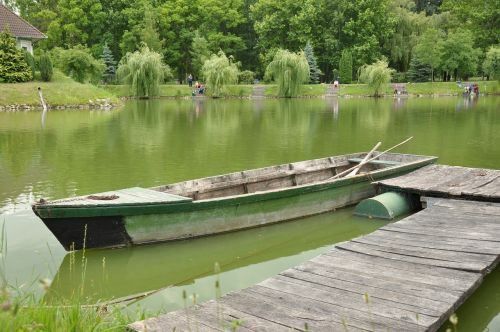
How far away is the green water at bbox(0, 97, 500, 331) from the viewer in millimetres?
6836

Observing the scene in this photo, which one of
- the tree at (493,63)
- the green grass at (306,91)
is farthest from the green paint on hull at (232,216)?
the tree at (493,63)

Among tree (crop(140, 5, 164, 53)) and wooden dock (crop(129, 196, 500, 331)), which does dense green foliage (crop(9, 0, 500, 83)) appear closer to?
tree (crop(140, 5, 164, 53))

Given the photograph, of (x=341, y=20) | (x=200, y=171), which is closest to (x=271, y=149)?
(x=200, y=171)

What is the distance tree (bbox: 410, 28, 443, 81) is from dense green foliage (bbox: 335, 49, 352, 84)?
6.35 meters

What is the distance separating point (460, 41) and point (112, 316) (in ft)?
173

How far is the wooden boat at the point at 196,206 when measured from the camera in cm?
708

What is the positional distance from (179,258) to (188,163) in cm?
790

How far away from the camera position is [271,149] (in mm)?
17906

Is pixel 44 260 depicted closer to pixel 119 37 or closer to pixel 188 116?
pixel 188 116

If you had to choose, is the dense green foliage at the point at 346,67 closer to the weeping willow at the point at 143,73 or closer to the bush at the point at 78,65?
the weeping willow at the point at 143,73

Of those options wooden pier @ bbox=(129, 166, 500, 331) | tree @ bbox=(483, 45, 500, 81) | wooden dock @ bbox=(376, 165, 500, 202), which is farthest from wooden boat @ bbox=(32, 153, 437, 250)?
tree @ bbox=(483, 45, 500, 81)

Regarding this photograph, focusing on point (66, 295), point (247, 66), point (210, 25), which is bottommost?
point (66, 295)

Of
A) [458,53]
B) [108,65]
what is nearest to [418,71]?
[458,53]

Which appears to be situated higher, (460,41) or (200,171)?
(460,41)
